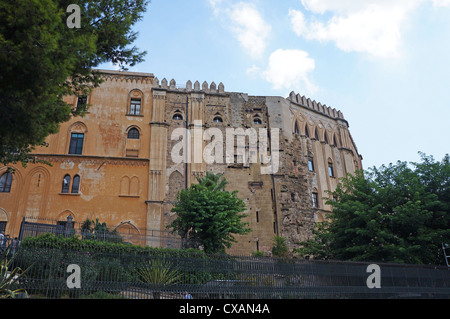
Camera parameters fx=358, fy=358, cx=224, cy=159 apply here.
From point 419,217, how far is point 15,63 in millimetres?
15117

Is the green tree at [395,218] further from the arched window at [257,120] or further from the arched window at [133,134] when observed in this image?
the arched window at [133,134]

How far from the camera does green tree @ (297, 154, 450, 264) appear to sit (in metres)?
14.9

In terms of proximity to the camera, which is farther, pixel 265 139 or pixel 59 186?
pixel 265 139

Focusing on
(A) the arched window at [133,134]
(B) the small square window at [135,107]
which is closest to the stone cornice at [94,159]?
(A) the arched window at [133,134]

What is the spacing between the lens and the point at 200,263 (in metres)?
11.1

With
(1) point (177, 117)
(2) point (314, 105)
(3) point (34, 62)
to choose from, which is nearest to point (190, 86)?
(1) point (177, 117)

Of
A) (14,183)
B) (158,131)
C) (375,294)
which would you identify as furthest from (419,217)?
(14,183)

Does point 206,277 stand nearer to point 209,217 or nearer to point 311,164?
point 209,217

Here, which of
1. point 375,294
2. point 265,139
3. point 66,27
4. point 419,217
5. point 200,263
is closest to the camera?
point 66,27

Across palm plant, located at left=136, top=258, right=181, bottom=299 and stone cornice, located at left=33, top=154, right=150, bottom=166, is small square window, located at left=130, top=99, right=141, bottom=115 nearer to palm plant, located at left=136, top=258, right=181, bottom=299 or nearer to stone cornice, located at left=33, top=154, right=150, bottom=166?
stone cornice, located at left=33, top=154, right=150, bottom=166

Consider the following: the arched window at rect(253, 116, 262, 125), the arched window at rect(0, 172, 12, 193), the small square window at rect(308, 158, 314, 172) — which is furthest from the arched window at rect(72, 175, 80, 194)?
the small square window at rect(308, 158, 314, 172)

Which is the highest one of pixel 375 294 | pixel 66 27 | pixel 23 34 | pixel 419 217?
pixel 66 27

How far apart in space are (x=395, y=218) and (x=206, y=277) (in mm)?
8875
